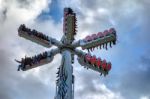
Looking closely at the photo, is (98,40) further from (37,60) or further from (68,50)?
(37,60)

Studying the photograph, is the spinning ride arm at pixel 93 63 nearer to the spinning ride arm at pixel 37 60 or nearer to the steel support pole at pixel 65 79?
the steel support pole at pixel 65 79

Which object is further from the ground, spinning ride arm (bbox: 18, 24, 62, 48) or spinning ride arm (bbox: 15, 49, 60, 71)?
spinning ride arm (bbox: 18, 24, 62, 48)

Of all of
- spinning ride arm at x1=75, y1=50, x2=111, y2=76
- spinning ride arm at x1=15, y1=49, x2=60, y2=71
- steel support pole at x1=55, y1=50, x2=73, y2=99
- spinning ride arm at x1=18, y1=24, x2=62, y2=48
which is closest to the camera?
steel support pole at x1=55, y1=50, x2=73, y2=99

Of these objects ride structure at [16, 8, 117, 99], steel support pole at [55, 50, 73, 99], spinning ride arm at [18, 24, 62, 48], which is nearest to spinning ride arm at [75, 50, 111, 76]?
ride structure at [16, 8, 117, 99]

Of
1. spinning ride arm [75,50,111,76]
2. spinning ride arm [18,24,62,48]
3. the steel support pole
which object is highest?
spinning ride arm [18,24,62,48]

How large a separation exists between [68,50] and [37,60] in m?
4.71

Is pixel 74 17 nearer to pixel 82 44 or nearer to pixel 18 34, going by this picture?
pixel 82 44

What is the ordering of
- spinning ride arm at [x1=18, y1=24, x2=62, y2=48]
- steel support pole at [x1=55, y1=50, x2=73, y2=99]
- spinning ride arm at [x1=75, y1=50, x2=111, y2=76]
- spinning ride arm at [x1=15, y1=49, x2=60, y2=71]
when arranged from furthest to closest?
spinning ride arm at [x1=75, y1=50, x2=111, y2=76] < spinning ride arm at [x1=18, y1=24, x2=62, y2=48] < spinning ride arm at [x1=15, y1=49, x2=60, y2=71] < steel support pole at [x1=55, y1=50, x2=73, y2=99]

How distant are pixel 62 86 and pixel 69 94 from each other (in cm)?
117

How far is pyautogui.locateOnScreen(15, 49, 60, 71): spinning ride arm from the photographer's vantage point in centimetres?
5288

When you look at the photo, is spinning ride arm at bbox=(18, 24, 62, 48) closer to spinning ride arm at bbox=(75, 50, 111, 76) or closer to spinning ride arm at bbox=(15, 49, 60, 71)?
spinning ride arm at bbox=(15, 49, 60, 71)

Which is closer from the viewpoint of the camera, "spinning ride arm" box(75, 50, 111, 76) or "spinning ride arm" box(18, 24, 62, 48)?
"spinning ride arm" box(18, 24, 62, 48)

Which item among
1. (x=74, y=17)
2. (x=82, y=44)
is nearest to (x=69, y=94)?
(x=82, y=44)

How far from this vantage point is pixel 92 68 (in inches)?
2164
